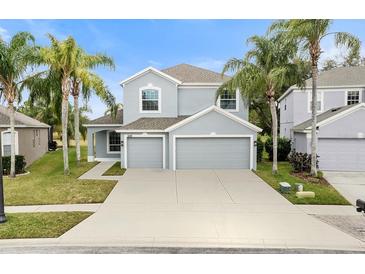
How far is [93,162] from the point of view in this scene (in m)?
19.2

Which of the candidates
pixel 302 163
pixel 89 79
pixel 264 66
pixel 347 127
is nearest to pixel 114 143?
pixel 89 79

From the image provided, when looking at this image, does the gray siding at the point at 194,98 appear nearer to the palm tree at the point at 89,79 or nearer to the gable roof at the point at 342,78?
the palm tree at the point at 89,79

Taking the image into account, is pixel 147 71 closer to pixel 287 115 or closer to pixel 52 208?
pixel 52 208

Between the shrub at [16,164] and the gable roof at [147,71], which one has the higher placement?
the gable roof at [147,71]

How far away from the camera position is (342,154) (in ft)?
51.0

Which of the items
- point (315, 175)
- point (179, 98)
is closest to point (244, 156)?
point (315, 175)

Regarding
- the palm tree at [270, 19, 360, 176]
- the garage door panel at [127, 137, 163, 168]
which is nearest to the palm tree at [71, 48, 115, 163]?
the garage door panel at [127, 137, 163, 168]

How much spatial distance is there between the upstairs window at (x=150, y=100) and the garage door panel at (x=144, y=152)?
3038mm

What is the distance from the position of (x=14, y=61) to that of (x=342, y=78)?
23.1 m

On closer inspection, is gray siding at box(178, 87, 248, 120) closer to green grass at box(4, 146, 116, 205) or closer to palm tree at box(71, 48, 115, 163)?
palm tree at box(71, 48, 115, 163)

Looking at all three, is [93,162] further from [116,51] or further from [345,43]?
[345,43]

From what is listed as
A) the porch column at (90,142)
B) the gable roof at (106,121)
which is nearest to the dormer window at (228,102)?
the gable roof at (106,121)

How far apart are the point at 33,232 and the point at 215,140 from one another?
1129 cm

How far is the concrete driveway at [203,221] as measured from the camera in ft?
20.5
